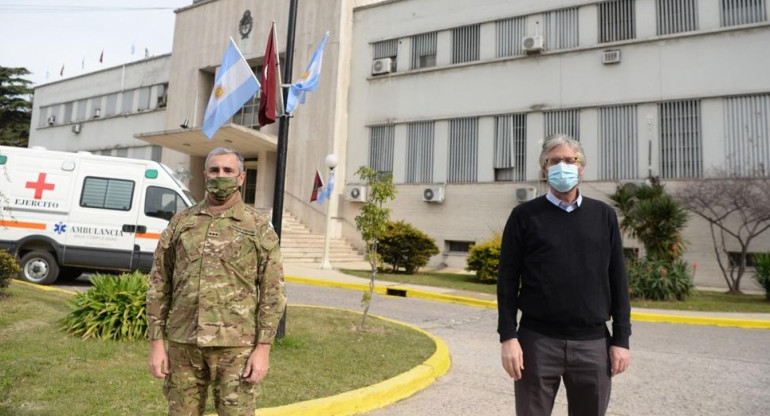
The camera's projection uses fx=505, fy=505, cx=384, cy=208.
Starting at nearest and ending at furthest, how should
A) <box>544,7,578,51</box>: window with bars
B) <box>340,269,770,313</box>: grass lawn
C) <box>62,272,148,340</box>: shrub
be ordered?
<box>62,272,148,340</box>: shrub, <box>340,269,770,313</box>: grass lawn, <box>544,7,578,51</box>: window with bars

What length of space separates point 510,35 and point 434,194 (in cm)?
682

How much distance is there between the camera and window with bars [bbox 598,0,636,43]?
17422 mm

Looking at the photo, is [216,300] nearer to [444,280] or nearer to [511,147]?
[444,280]

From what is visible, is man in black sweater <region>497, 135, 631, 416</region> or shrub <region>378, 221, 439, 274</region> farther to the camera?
shrub <region>378, 221, 439, 274</region>

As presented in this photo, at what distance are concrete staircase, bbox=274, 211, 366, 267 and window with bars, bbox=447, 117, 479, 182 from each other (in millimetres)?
5131

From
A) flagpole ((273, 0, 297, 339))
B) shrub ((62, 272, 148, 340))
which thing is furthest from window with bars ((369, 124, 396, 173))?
shrub ((62, 272, 148, 340))

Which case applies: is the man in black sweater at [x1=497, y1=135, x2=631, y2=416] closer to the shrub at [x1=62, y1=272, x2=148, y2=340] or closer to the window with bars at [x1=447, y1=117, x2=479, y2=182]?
the shrub at [x1=62, y1=272, x2=148, y2=340]

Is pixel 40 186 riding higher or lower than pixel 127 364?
higher

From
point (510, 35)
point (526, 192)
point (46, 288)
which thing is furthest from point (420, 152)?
point (46, 288)

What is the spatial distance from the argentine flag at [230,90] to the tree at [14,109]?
1620 inches

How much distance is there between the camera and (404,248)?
17.0m

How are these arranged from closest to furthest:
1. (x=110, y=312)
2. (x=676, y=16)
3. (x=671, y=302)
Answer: (x=110, y=312), (x=671, y=302), (x=676, y=16)

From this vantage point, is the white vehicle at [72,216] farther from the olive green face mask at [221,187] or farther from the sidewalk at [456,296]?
the olive green face mask at [221,187]

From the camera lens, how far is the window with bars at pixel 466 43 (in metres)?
20.3
